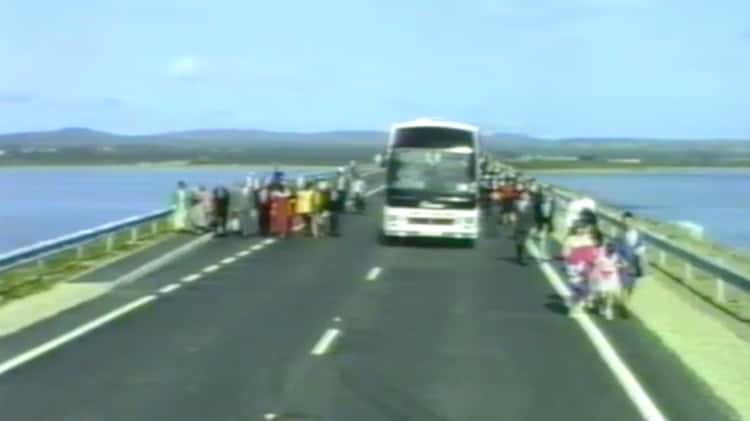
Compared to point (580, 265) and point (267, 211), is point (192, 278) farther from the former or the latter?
point (267, 211)

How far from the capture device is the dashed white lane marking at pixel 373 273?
2931 cm

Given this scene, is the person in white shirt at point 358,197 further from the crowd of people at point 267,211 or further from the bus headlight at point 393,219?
the bus headlight at point 393,219

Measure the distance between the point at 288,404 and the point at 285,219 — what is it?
30.4 meters

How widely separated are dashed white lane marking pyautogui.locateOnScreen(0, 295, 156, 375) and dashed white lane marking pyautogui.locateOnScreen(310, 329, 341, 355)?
9.53 feet

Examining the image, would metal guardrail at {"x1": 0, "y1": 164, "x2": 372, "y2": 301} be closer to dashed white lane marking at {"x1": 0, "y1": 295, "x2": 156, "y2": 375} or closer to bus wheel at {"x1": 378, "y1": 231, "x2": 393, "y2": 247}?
dashed white lane marking at {"x1": 0, "y1": 295, "x2": 156, "y2": 375}

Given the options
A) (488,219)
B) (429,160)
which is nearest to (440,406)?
(429,160)

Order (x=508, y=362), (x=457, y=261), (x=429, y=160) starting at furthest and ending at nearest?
(x=429, y=160) < (x=457, y=261) < (x=508, y=362)

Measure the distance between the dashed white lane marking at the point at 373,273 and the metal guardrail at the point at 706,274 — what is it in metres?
5.32

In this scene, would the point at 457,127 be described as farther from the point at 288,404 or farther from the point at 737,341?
the point at 288,404

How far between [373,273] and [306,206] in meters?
13.4

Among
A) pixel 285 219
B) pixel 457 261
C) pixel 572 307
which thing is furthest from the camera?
pixel 285 219

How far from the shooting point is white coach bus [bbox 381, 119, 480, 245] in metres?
39.0

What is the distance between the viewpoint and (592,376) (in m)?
15.9

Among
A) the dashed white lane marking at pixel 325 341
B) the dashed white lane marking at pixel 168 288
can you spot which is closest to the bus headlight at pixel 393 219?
the dashed white lane marking at pixel 168 288
